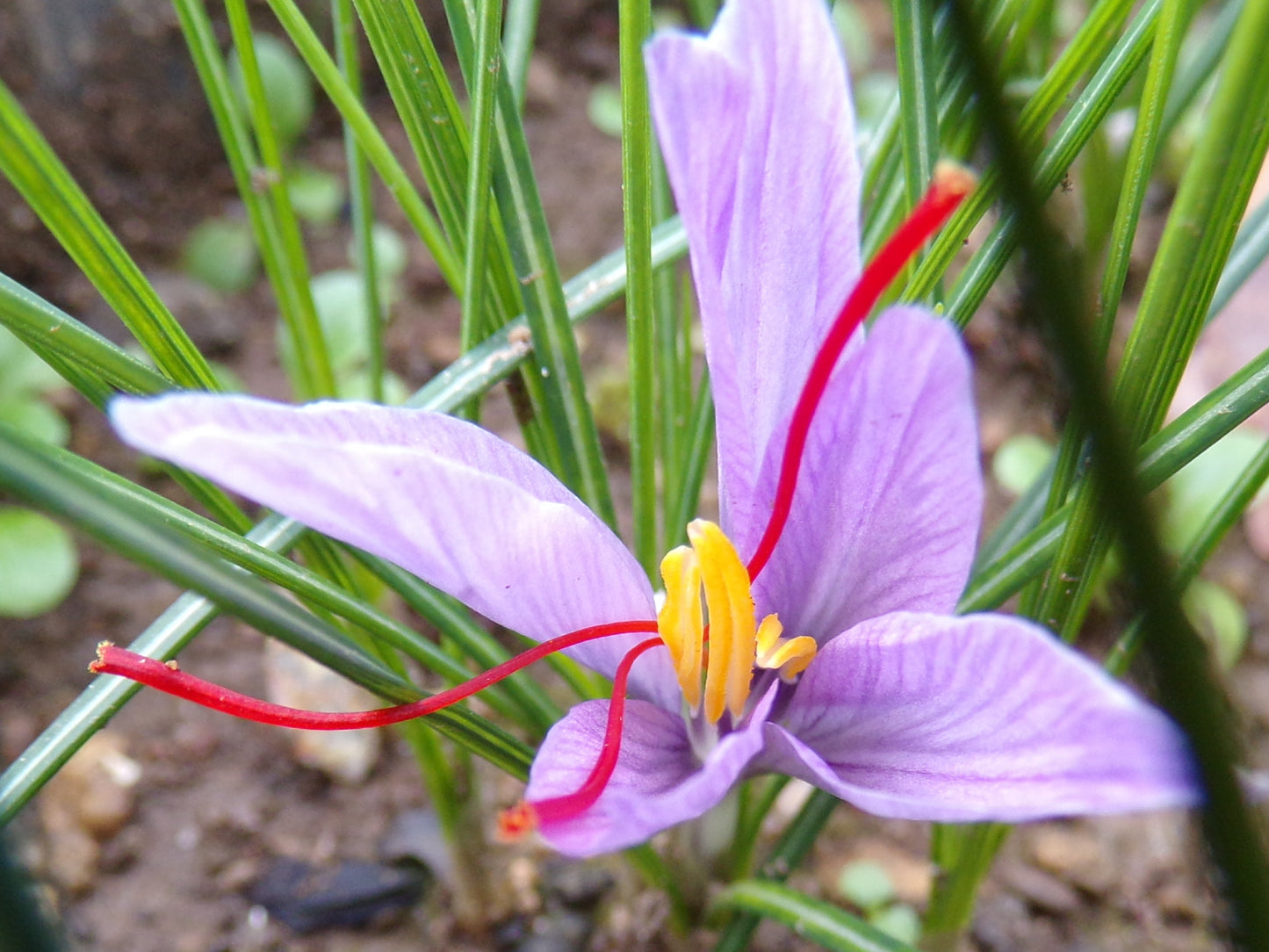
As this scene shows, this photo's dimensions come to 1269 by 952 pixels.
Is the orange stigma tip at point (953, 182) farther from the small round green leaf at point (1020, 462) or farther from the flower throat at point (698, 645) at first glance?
the small round green leaf at point (1020, 462)

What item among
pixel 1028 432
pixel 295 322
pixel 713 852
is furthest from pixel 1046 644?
pixel 1028 432

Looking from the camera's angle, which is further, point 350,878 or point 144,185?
point 144,185

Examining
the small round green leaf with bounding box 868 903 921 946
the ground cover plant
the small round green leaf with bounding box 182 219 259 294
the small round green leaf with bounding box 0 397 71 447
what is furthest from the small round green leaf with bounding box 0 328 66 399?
the small round green leaf with bounding box 868 903 921 946

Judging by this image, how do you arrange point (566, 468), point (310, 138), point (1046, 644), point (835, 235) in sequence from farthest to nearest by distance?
1. point (310, 138)
2. point (566, 468)
3. point (835, 235)
4. point (1046, 644)

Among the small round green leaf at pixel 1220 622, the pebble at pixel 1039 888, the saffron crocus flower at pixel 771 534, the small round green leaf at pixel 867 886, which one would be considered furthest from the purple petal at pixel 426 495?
the small round green leaf at pixel 1220 622

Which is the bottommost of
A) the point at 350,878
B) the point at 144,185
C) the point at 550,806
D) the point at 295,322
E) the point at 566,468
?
the point at 350,878

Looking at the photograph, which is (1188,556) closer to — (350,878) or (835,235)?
(835,235)

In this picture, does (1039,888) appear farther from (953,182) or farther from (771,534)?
(953,182)
